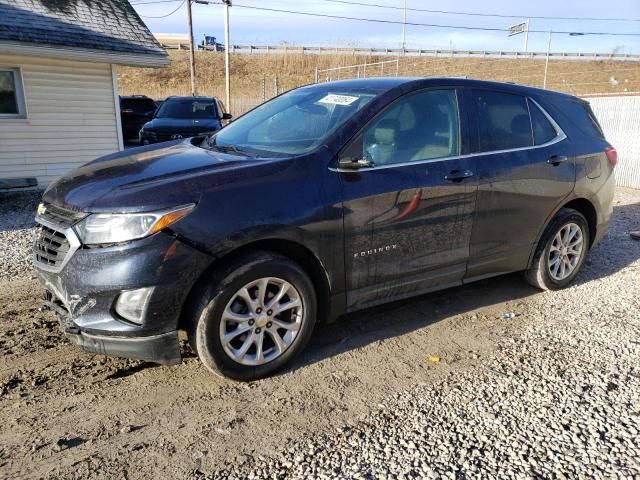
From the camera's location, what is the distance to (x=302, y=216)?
10.6 feet

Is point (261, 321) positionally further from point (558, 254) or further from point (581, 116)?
point (581, 116)

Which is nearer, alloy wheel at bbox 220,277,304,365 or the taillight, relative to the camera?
alloy wheel at bbox 220,277,304,365

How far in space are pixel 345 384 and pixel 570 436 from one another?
131 cm

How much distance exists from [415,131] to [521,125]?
1247 millimetres

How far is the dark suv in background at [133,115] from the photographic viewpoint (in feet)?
64.5

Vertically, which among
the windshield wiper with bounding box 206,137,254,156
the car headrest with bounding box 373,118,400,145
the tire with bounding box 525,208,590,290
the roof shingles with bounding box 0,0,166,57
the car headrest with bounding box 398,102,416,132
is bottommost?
the tire with bounding box 525,208,590,290

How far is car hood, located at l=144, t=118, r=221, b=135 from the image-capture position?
40.4ft

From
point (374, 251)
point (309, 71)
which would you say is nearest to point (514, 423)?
point (374, 251)

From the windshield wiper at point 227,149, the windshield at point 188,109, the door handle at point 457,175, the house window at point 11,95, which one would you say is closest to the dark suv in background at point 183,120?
the windshield at point 188,109

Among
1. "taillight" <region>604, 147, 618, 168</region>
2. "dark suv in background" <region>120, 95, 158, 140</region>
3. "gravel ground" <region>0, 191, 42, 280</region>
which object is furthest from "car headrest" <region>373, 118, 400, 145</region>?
"dark suv in background" <region>120, 95, 158, 140</region>

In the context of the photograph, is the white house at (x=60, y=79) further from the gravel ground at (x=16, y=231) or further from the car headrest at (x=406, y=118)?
the car headrest at (x=406, y=118)

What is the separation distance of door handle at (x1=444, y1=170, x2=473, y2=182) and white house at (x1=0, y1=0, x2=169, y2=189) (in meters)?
8.97

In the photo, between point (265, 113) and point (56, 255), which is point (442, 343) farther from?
point (56, 255)

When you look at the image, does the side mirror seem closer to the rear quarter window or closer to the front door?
the front door
